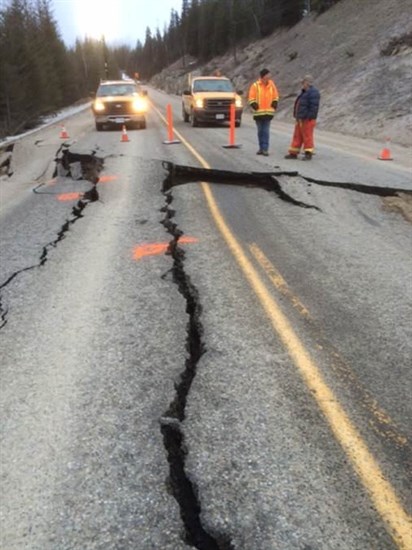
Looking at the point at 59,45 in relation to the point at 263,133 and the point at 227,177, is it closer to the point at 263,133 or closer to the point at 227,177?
the point at 263,133

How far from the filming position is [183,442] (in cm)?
293

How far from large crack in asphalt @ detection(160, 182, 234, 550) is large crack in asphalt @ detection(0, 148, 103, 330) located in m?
1.69

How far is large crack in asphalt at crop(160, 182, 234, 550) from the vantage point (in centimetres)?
231

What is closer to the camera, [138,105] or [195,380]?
[195,380]

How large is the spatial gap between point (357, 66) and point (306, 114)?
16736mm

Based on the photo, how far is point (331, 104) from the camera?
24250 mm

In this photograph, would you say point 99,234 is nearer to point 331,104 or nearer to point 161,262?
point 161,262

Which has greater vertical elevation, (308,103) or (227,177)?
(308,103)

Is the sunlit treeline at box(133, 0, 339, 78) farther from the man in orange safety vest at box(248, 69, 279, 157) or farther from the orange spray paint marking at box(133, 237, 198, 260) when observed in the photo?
the orange spray paint marking at box(133, 237, 198, 260)

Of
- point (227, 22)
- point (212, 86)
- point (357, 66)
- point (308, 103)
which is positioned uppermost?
point (227, 22)

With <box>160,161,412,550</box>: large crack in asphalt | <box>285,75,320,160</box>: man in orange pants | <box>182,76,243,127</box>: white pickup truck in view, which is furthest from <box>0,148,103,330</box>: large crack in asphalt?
<box>182,76,243,127</box>: white pickup truck

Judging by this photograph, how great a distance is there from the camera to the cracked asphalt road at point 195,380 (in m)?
2.43

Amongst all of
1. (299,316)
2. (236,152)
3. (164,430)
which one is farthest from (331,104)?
(164,430)

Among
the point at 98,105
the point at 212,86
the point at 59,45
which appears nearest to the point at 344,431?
the point at 98,105
